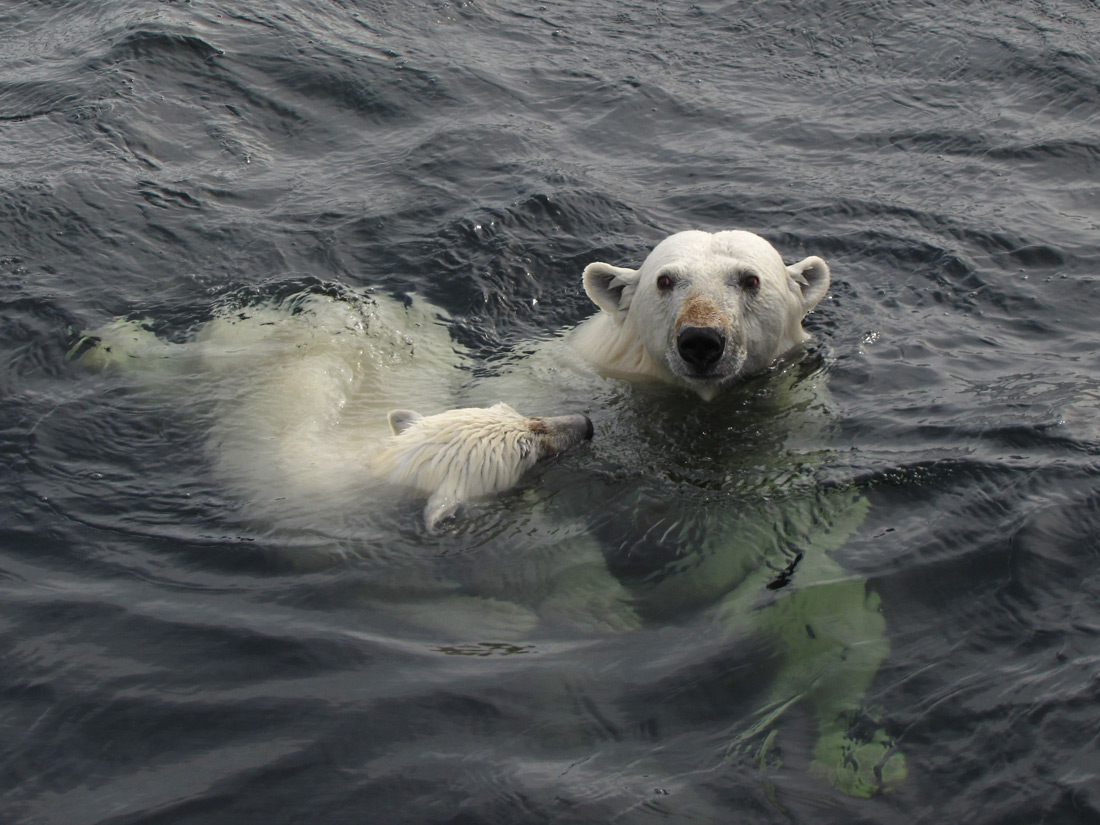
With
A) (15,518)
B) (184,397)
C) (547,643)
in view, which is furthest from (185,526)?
(547,643)

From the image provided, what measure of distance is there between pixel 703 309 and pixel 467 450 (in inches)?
54.2

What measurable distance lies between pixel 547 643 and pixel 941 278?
4548 millimetres

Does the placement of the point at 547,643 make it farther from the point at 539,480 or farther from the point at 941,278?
the point at 941,278

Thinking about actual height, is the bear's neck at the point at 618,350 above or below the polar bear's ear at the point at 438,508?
above

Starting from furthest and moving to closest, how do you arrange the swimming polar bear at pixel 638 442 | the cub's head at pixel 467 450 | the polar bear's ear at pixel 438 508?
the cub's head at pixel 467 450 < the polar bear's ear at pixel 438 508 < the swimming polar bear at pixel 638 442

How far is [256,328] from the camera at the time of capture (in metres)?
6.96

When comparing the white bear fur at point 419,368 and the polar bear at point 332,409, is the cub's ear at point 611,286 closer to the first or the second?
the white bear fur at point 419,368

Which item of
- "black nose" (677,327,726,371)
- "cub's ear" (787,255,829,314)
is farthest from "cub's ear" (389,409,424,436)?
"cub's ear" (787,255,829,314)

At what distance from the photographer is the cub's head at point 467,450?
5203 millimetres

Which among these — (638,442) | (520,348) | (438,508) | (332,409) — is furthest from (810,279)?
(332,409)

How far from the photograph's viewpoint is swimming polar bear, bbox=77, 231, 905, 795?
171 inches

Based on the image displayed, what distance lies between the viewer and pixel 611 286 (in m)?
6.14

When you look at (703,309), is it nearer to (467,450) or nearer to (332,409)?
(467,450)

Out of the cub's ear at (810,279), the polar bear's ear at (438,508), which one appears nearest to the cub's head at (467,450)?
the polar bear's ear at (438,508)
